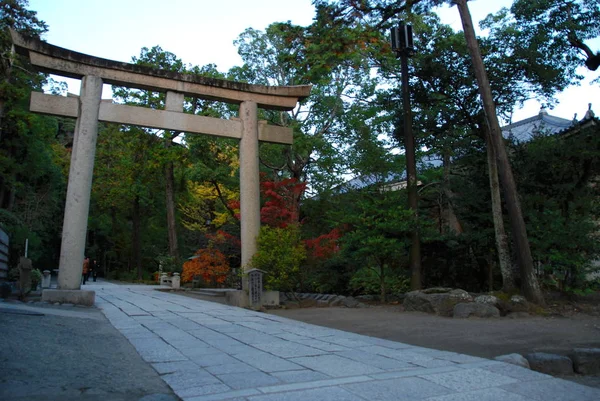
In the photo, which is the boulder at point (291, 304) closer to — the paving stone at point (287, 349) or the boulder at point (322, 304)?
the boulder at point (322, 304)

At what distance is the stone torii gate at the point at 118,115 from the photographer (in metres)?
10.1

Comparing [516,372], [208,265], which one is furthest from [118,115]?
[516,372]

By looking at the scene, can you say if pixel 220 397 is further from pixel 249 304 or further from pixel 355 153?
pixel 355 153

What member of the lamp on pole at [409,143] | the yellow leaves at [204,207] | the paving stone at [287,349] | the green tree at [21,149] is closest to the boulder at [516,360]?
the paving stone at [287,349]

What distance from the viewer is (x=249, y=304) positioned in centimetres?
1080

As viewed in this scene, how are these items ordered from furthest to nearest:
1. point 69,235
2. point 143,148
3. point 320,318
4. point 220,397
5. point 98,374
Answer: point 143,148
point 69,235
point 320,318
point 98,374
point 220,397

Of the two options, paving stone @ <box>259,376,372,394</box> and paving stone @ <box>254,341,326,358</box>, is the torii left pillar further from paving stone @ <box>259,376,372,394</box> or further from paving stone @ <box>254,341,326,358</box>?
paving stone @ <box>259,376,372,394</box>

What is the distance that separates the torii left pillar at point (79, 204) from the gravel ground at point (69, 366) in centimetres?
385

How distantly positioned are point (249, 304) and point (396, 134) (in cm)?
707

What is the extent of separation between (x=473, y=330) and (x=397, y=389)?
410 cm

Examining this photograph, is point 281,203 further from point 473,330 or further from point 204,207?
point 204,207

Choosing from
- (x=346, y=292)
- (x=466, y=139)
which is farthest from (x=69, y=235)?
(x=466, y=139)

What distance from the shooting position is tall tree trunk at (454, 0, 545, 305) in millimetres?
9172

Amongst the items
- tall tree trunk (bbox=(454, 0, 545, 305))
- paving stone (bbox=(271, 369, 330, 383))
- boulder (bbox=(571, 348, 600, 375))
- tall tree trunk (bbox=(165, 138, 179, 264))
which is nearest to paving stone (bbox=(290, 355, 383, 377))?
paving stone (bbox=(271, 369, 330, 383))
